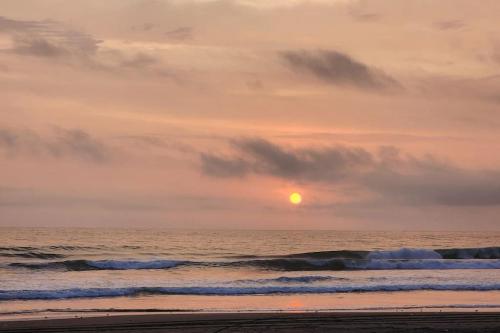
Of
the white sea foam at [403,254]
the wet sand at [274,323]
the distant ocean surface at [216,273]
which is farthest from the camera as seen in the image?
the white sea foam at [403,254]

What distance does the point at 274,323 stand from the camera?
55.5 feet

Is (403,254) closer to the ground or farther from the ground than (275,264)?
farther from the ground

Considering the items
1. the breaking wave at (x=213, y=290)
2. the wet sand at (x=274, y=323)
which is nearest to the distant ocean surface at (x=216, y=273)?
the breaking wave at (x=213, y=290)

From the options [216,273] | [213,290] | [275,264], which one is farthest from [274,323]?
[275,264]

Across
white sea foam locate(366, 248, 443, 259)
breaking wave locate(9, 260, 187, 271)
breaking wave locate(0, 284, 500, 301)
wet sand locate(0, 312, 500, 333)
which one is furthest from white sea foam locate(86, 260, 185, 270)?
wet sand locate(0, 312, 500, 333)

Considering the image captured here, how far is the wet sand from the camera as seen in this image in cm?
1603

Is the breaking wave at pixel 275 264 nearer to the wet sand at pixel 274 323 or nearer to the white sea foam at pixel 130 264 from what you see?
the white sea foam at pixel 130 264

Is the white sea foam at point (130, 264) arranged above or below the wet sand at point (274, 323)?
above

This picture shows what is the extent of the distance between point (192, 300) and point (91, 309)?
4.36 meters

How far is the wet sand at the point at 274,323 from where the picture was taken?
52.6ft

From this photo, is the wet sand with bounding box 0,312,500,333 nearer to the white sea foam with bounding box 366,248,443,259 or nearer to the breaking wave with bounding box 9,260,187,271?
the breaking wave with bounding box 9,260,187,271

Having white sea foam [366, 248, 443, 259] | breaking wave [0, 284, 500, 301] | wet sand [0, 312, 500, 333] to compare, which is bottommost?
wet sand [0, 312, 500, 333]

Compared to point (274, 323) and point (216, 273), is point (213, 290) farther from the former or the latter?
point (216, 273)

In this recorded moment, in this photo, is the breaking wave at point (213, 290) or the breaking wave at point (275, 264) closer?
the breaking wave at point (213, 290)
